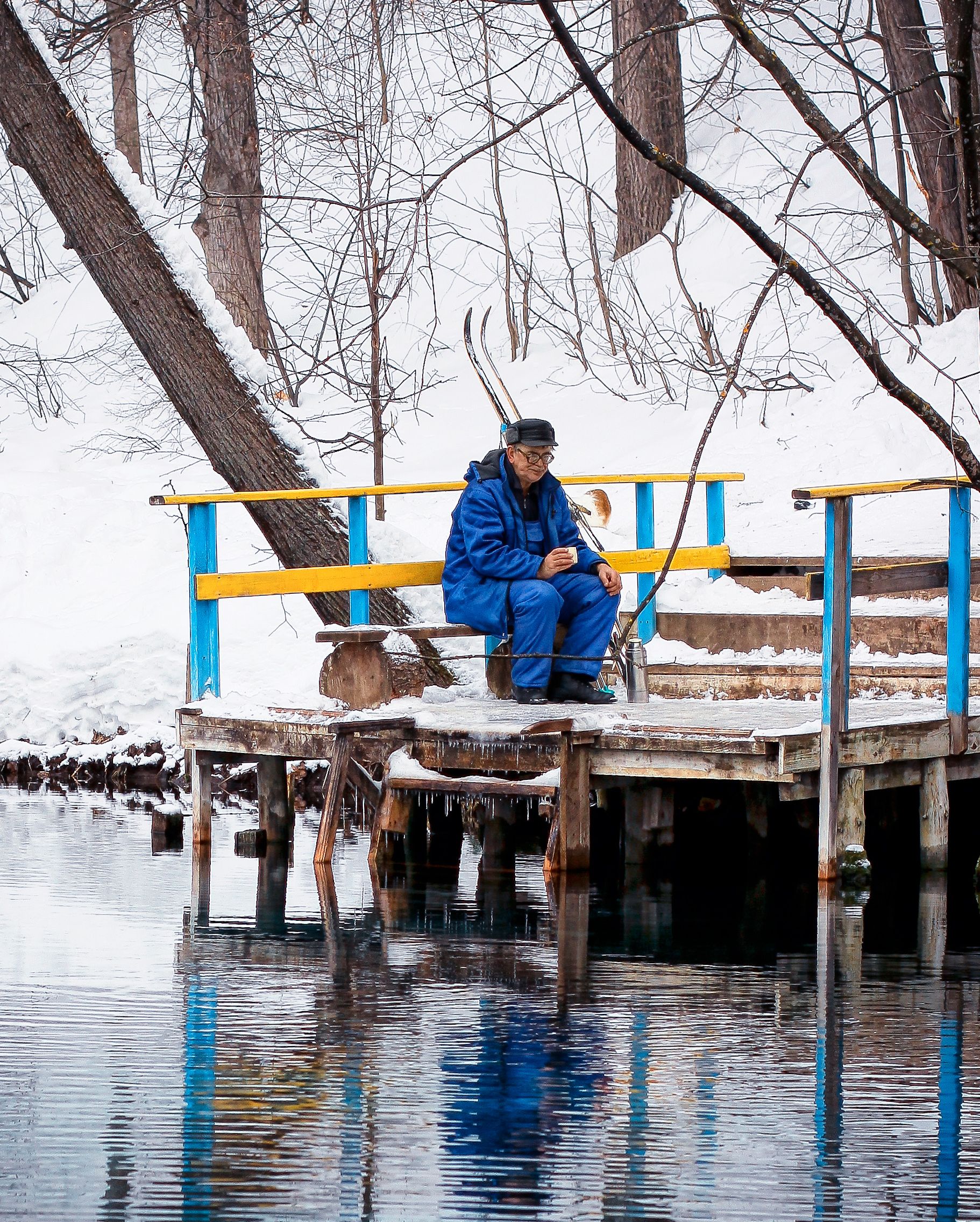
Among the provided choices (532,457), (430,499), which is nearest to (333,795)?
(532,457)

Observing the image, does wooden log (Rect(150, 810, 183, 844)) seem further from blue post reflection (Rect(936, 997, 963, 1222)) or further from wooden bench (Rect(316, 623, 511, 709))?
blue post reflection (Rect(936, 997, 963, 1222))

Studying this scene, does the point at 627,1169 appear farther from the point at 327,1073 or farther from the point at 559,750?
the point at 559,750

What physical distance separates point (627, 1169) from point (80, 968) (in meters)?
2.85

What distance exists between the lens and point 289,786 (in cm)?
1055

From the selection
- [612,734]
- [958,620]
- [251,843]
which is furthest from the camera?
[251,843]

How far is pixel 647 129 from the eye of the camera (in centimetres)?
2152

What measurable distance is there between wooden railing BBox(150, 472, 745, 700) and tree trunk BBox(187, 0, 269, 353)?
2.28m

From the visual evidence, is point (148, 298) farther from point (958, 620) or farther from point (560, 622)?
point (958, 620)

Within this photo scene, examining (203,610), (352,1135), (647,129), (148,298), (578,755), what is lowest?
(352,1135)

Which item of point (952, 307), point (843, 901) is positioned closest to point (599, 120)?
point (952, 307)

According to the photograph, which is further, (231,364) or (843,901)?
(231,364)

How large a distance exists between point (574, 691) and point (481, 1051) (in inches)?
153

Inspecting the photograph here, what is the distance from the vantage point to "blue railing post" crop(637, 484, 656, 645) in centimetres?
1102

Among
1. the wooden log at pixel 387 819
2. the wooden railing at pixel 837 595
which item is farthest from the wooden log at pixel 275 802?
the wooden railing at pixel 837 595
